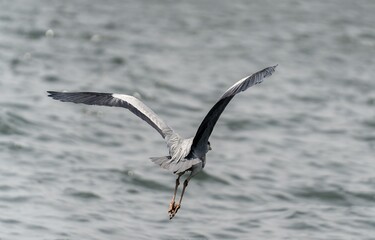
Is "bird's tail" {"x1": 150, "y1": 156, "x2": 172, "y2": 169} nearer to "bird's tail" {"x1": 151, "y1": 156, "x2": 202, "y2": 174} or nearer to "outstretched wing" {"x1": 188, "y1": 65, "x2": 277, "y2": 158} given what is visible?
"bird's tail" {"x1": 151, "y1": 156, "x2": 202, "y2": 174}

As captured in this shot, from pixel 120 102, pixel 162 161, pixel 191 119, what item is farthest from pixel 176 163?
pixel 191 119

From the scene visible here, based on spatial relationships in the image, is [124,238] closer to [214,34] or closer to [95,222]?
[95,222]

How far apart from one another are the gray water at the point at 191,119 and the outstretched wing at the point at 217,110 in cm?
322

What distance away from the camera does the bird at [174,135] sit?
9.05 meters

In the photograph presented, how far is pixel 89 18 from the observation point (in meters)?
24.2

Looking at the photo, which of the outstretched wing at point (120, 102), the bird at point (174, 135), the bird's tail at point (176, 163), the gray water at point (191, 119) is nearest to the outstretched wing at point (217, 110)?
the bird at point (174, 135)

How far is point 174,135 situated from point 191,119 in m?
8.36

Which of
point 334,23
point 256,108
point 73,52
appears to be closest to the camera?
point 256,108

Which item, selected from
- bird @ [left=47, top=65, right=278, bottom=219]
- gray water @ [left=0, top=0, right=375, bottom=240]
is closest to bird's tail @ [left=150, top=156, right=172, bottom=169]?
bird @ [left=47, top=65, right=278, bottom=219]

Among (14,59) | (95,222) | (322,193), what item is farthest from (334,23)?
(95,222)

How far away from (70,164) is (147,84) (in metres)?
5.32

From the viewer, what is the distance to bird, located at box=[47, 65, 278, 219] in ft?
29.7

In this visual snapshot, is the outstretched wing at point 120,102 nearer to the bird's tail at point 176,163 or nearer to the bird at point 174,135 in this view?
the bird at point 174,135

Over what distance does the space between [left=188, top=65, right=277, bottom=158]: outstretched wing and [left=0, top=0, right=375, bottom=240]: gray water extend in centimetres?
322
